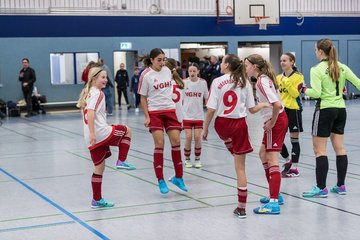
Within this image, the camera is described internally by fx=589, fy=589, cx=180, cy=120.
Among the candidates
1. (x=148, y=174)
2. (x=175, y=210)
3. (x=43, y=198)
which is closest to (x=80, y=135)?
(x=148, y=174)

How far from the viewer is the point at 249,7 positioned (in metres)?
22.7

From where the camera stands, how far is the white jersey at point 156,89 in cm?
709

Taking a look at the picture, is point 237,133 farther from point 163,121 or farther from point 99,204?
point 99,204

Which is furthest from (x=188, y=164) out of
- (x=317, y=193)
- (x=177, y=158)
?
(x=317, y=193)

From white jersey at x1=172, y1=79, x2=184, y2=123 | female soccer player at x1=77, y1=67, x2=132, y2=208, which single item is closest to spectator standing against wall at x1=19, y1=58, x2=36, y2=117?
white jersey at x1=172, y1=79, x2=184, y2=123

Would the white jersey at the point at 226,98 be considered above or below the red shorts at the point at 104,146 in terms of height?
above

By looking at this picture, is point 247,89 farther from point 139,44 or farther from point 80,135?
point 139,44

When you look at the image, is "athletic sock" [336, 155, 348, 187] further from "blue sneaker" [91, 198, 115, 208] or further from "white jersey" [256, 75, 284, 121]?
"blue sneaker" [91, 198, 115, 208]

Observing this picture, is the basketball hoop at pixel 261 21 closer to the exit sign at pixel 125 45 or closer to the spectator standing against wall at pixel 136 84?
the spectator standing against wall at pixel 136 84

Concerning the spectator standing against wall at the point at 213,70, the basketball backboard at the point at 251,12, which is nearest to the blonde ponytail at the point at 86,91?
the spectator standing against wall at the point at 213,70

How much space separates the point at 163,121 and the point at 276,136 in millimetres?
1545

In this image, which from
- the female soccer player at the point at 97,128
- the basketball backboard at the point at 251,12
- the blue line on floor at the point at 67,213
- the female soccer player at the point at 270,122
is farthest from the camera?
the basketball backboard at the point at 251,12

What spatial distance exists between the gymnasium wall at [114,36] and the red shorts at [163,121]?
16.2m

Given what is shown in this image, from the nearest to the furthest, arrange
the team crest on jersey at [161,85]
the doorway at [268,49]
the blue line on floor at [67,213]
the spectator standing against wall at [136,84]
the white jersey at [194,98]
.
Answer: the blue line on floor at [67,213], the team crest on jersey at [161,85], the white jersey at [194,98], the spectator standing against wall at [136,84], the doorway at [268,49]
